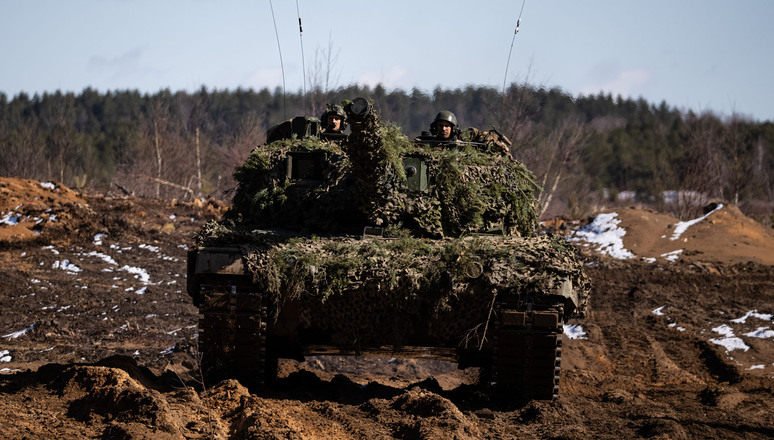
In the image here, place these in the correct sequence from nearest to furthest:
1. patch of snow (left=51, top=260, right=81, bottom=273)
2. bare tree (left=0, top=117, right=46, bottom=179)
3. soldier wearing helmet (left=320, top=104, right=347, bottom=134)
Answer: soldier wearing helmet (left=320, top=104, right=347, bottom=134) < patch of snow (left=51, top=260, right=81, bottom=273) < bare tree (left=0, top=117, right=46, bottom=179)

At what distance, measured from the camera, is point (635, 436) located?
6562 mm

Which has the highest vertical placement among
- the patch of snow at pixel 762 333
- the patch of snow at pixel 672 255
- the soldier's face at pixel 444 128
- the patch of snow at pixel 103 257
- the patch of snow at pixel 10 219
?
the soldier's face at pixel 444 128

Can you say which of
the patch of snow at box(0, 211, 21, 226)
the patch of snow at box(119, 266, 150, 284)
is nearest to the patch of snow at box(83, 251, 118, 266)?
the patch of snow at box(119, 266, 150, 284)

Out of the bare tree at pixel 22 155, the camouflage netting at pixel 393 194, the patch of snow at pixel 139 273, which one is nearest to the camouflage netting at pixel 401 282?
the camouflage netting at pixel 393 194

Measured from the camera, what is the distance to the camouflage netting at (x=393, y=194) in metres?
8.75

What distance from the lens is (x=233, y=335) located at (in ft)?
25.6

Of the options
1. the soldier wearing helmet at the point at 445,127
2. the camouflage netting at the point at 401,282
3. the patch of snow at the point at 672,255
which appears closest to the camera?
the camouflage netting at the point at 401,282

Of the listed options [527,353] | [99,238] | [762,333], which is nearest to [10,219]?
[99,238]

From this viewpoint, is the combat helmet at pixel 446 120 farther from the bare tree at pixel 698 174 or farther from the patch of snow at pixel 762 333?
the bare tree at pixel 698 174

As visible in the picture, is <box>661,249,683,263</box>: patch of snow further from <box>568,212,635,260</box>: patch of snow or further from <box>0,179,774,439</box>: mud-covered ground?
<box>568,212,635,260</box>: patch of snow

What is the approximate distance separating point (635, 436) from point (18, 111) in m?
76.6

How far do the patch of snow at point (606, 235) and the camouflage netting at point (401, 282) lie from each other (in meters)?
13.2

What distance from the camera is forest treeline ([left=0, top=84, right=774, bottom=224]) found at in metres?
22.8

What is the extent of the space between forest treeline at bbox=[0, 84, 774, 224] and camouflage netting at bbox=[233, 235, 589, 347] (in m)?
1.33
